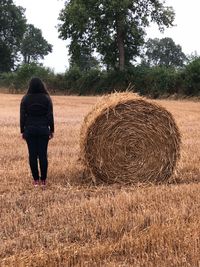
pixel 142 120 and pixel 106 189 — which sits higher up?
pixel 142 120

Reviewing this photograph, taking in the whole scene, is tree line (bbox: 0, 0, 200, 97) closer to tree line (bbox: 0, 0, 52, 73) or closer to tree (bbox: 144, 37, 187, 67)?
tree line (bbox: 0, 0, 52, 73)

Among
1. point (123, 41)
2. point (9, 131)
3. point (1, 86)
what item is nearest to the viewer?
point (9, 131)

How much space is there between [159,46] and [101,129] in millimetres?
92731

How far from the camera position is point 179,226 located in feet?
17.4

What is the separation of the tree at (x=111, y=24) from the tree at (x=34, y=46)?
5620 centimetres

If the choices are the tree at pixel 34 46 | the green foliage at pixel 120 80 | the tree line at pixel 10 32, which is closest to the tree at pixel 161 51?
the tree at pixel 34 46

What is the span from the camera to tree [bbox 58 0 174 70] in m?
40.2

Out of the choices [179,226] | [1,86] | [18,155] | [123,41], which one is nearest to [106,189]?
[179,226]

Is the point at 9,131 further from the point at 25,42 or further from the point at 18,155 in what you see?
the point at 25,42

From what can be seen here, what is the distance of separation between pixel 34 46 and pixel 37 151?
94.1 m

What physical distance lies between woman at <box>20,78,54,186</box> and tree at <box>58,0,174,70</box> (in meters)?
32.2

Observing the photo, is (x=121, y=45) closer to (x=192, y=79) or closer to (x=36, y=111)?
(x=192, y=79)

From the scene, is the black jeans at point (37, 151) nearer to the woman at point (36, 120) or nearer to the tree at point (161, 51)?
the woman at point (36, 120)

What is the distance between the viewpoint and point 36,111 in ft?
25.2
